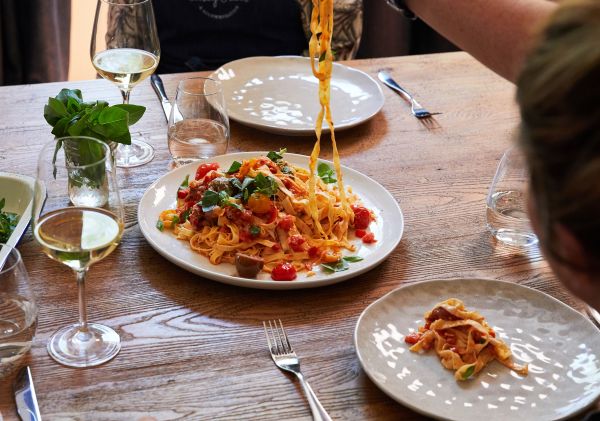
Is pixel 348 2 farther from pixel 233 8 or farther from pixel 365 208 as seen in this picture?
pixel 365 208

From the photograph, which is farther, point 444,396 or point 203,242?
point 203,242

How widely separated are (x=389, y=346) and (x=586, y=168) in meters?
0.59

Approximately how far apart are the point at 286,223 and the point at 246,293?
166mm

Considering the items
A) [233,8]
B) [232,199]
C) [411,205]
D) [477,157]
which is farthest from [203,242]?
[233,8]

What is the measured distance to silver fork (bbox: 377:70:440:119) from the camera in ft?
6.82

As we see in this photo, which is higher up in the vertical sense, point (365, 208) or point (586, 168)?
point (586, 168)

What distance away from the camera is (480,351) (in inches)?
50.5

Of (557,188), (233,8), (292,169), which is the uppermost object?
(557,188)

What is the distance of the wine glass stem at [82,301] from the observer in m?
1.22

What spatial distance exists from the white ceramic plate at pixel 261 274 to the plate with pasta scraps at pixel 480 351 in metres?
0.12

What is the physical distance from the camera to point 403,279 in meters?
1.49

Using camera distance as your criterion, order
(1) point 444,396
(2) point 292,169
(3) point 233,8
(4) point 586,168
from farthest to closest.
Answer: (3) point 233,8 → (2) point 292,169 → (1) point 444,396 → (4) point 586,168

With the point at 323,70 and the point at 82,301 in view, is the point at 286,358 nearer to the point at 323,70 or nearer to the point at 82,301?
the point at 82,301

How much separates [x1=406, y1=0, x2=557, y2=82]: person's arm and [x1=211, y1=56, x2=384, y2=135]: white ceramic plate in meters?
0.26
